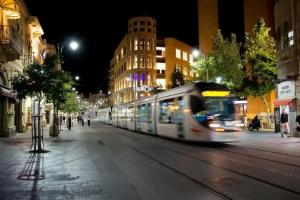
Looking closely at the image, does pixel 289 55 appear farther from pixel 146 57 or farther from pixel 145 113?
pixel 146 57

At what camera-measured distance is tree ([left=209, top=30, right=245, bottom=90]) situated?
4766 cm

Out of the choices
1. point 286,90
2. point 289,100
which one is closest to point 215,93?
point 289,100

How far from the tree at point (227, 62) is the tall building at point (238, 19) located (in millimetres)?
3975

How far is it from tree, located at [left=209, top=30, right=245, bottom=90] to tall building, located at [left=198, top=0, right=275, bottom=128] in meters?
3.97

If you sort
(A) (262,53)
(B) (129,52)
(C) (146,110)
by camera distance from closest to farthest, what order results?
1. (C) (146,110)
2. (A) (262,53)
3. (B) (129,52)

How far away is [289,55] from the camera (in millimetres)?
29672

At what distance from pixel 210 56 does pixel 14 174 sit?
4081 centimetres

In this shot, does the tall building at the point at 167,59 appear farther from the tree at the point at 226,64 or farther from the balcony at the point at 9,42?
the balcony at the point at 9,42

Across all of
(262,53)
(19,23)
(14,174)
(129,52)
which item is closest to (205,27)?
(129,52)

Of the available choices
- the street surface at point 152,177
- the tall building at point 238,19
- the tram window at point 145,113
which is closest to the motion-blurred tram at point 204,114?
the street surface at point 152,177

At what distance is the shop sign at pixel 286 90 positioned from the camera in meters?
28.9

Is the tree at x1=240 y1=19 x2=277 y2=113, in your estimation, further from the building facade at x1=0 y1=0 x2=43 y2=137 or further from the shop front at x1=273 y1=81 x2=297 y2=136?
the building facade at x1=0 y1=0 x2=43 y2=137

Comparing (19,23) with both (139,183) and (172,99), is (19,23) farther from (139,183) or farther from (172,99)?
(139,183)

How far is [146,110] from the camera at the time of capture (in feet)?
110
